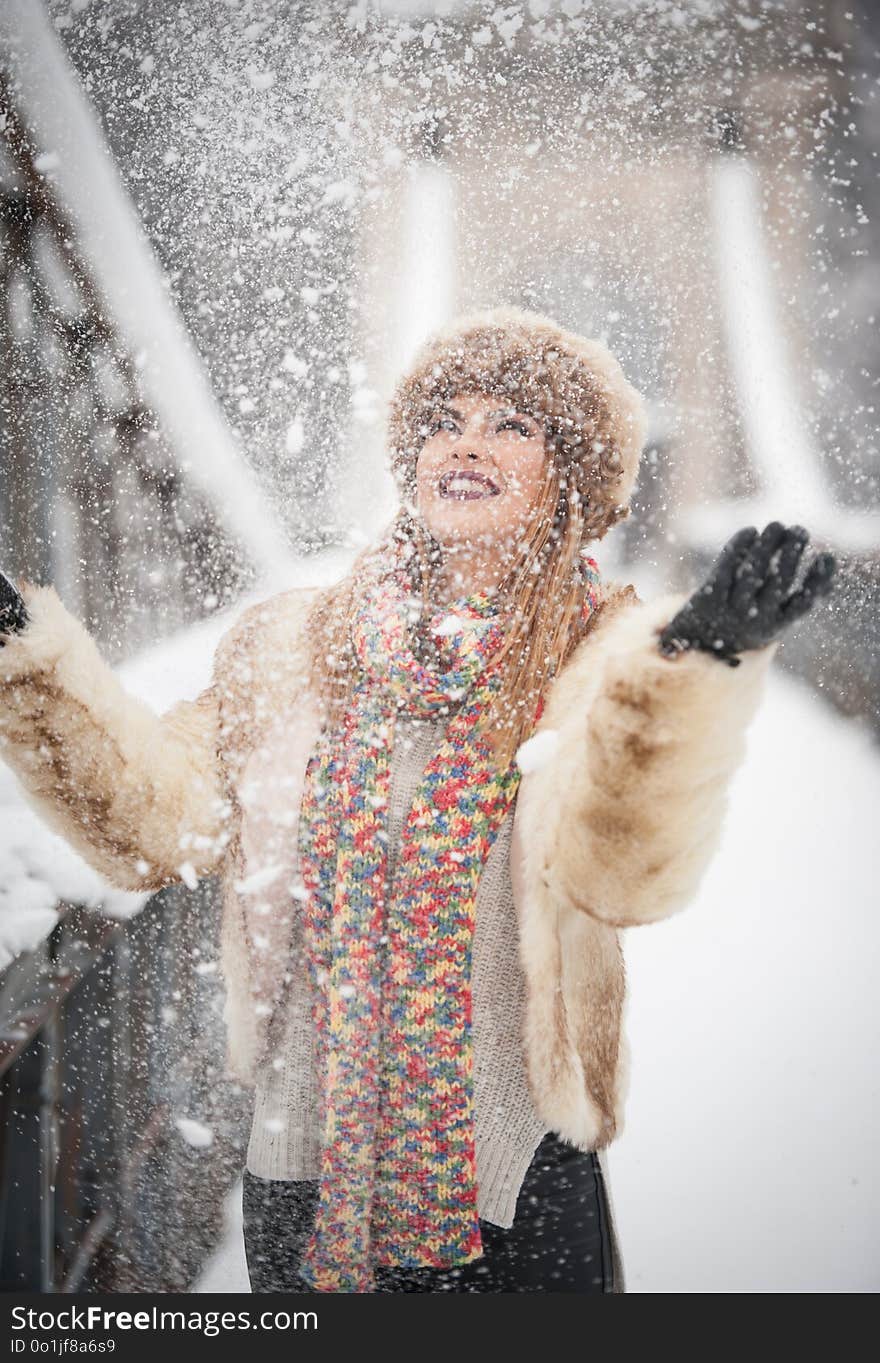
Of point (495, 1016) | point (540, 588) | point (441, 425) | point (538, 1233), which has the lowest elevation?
point (538, 1233)

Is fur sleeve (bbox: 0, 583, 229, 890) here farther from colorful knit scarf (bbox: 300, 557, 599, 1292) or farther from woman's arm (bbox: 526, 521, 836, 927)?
woman's arm (bbox: 526, 521, 836, 927)

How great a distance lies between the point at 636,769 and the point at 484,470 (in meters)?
0.25

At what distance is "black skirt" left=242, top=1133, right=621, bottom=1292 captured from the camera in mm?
718

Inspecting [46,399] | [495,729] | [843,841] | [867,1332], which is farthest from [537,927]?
[46,399]

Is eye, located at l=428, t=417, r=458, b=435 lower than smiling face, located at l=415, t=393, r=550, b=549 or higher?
higher

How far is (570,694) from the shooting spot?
647mm

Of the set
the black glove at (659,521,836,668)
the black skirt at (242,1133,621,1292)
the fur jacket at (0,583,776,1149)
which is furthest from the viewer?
the black skirt at (242,1133,621,1292)

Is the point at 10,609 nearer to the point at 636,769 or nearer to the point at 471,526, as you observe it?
the point at 471,526

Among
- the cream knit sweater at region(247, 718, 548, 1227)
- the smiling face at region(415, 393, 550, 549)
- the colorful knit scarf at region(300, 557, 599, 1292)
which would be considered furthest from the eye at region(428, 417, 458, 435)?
the cream knit sweater at region(247, 718, 548, 1227)

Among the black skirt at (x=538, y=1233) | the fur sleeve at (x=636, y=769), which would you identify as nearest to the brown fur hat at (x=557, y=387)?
the fur sleeve at (x=636, y=769)

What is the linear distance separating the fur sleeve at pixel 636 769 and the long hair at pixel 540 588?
21mm

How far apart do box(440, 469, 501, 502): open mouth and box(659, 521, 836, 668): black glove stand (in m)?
0.21

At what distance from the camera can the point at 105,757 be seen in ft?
2.31

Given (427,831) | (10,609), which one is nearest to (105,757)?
(10,609)
